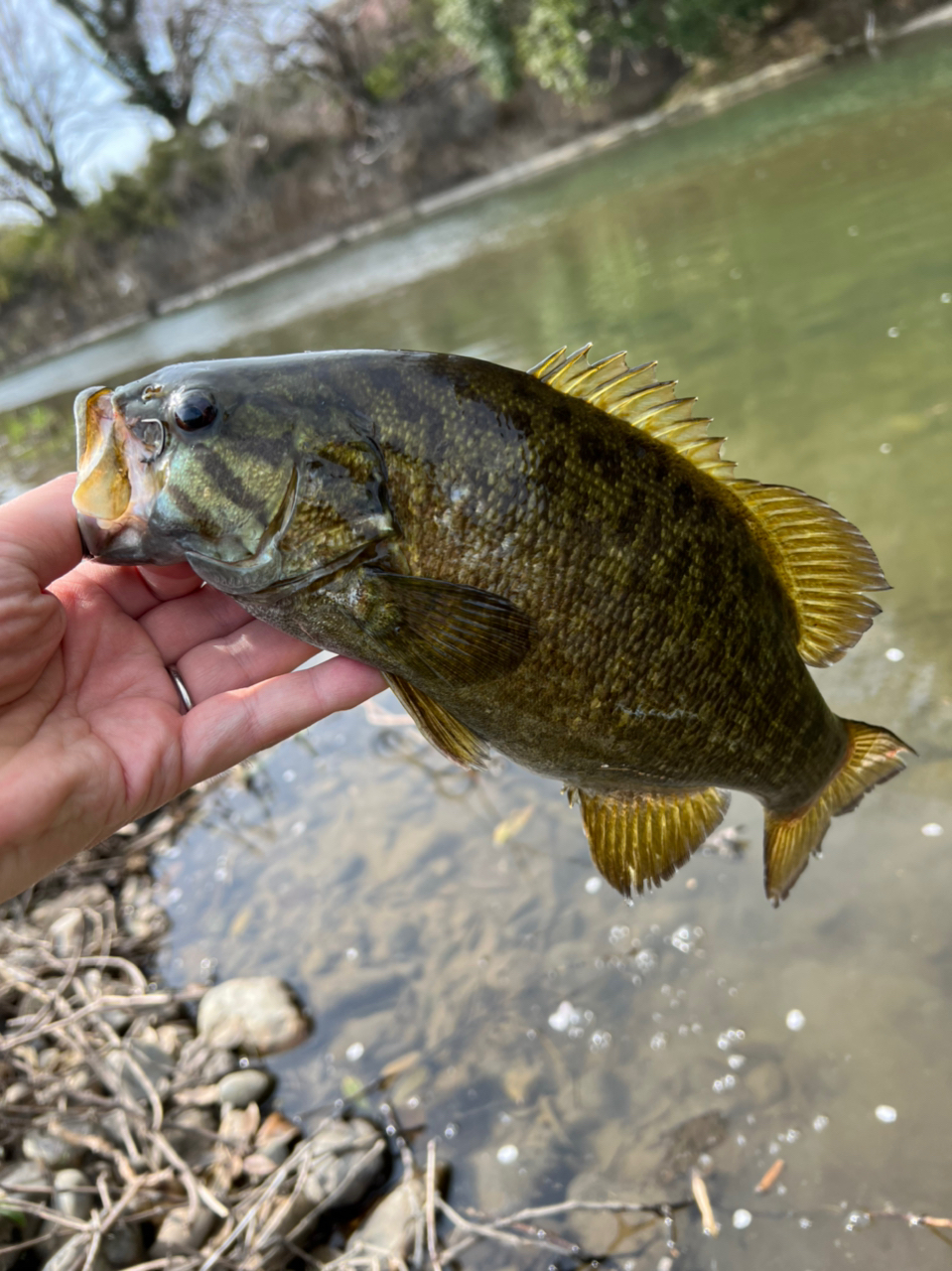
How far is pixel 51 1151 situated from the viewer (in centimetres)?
323

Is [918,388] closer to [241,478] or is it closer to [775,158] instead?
[241,478]

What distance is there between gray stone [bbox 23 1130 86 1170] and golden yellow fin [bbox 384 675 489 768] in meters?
2.46

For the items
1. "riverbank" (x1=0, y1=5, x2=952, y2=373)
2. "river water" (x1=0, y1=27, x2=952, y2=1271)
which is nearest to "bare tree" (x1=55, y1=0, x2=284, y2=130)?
"riverbank" (x1=0, y1=5, x2=952, y2=373)

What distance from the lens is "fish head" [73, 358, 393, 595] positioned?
6.03 ft

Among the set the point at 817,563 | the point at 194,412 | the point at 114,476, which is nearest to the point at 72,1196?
the point at 114,476

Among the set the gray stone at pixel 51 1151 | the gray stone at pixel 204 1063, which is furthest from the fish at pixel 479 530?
the gray stone at pixel 51 1151

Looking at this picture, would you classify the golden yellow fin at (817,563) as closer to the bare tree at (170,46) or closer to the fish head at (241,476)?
the fish head at (241,476)

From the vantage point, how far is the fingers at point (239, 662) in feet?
8.00

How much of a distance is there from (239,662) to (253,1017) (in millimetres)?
1968

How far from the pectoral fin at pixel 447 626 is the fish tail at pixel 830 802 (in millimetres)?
946

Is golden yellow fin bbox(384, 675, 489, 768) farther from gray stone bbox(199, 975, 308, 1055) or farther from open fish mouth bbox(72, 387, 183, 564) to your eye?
gray stone bbox(199, 975, 308, 1055)

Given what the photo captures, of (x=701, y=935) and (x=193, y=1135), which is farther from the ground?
(x=193, y=1135)

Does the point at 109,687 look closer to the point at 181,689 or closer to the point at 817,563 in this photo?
the point at 181,689

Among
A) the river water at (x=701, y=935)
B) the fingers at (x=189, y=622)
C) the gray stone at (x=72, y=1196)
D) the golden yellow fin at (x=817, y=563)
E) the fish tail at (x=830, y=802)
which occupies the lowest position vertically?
the river water at (x=701, y=935)
